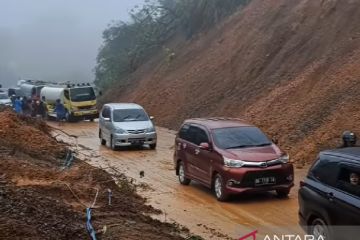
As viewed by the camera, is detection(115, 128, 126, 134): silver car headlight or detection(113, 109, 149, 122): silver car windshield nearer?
detection(115, 128, 126, 134): silver car headlight

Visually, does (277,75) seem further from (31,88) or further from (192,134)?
(31,88)

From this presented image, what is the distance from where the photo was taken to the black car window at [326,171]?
26.6 feet

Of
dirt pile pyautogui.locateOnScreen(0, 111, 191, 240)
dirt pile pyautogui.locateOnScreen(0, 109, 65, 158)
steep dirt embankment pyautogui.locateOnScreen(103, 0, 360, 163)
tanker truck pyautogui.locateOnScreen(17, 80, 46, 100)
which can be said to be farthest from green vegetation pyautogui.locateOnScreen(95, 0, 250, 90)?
dirt pile pyautogui.locateOnScreen(0, 111, 191, 240)

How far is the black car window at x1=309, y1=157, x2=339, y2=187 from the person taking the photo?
811 cm

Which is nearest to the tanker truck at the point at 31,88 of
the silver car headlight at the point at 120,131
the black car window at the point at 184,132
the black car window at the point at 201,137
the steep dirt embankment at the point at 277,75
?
the steep dirt embankment at the point at 277,75

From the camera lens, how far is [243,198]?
13109 millimetres

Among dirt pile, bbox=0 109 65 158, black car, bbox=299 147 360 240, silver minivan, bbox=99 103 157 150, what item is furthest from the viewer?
silver minivan, bbox=99 103 157 150

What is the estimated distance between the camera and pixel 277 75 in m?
27.0

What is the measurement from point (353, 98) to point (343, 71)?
2741mm

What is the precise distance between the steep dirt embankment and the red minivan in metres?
4.39

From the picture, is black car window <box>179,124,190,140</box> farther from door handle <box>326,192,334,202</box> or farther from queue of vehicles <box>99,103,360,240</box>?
door handle <box>326,192,334,202</box>

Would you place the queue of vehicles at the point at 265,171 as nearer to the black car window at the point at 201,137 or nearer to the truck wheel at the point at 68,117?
the black car window at the point at 201,137

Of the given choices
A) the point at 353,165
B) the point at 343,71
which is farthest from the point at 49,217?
the point at 343,71

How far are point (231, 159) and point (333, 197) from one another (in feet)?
15.9
